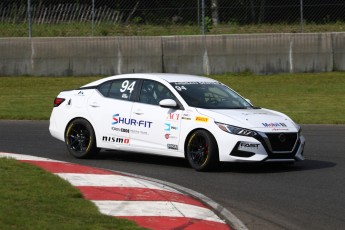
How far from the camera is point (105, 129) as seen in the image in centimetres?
1440

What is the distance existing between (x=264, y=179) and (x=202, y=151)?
3.38 ft

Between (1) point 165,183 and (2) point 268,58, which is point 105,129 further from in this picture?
(2) point 268,58

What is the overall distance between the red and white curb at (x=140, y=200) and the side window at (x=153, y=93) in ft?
6.04

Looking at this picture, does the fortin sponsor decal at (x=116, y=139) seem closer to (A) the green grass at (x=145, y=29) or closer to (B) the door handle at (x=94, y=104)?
(B) the door handle at (x=94, y=104)

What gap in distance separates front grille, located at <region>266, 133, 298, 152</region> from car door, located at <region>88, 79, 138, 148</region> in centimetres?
217

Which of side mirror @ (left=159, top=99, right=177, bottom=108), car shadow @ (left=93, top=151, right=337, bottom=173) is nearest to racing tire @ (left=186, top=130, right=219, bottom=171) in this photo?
car shadow @ (left=93, top=151, right=337, bottom=173)

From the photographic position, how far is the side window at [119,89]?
14430 millimetres

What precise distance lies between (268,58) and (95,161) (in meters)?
14.2

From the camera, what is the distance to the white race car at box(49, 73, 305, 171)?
1310cm

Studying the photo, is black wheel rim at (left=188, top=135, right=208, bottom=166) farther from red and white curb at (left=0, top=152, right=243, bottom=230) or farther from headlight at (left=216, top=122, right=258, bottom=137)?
red and white curb at (left=0, top=152, right=243, bottom=230)

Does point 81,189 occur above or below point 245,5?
below

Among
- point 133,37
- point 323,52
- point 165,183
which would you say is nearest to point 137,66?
point 133,37

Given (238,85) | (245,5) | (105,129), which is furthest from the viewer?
(245,5)

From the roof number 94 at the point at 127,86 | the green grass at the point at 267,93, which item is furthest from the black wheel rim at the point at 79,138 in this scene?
the green grass at the point at 267,93
